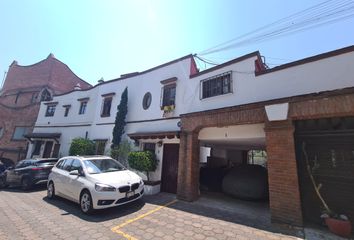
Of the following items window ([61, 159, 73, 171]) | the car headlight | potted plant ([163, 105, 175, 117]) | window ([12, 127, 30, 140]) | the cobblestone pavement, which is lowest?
the cobblestone pavement

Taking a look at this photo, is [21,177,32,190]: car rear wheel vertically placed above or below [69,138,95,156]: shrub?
below

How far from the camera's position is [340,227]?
4.61m

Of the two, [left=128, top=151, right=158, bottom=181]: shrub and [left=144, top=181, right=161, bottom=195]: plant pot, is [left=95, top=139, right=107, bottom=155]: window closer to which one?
[left=128, top=151, right=158, bottom=181]: shrub

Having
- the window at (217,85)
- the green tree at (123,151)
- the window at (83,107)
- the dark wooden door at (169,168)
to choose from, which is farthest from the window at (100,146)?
the window at (217,85)

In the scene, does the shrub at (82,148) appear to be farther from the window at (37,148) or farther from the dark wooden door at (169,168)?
the window at (37,148)

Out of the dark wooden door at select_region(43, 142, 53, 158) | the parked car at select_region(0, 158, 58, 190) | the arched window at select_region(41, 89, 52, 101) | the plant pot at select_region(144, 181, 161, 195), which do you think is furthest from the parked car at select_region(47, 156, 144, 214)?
the arched window at select_region(41, 89, 52, 101)

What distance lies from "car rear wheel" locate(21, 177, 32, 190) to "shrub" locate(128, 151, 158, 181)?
570cm

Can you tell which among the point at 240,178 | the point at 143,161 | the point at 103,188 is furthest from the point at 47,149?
the point at 240,178

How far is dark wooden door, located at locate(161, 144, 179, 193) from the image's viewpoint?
9.56 meters

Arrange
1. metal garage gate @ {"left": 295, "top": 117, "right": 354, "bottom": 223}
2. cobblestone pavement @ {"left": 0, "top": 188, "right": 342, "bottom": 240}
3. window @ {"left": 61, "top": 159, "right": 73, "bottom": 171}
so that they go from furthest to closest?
window @ {"left": 61, "top": 159, "right": 73, "bottom": 171} → metal garage gate @ {"left": 295, "top": 117, "right": 354, "bottom": 223} → cobblestone pavement @ {"left": 0, "top": 188, "right": 342, "bottom": 240}

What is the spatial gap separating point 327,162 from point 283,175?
1208 mm

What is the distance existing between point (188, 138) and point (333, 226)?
18.0ft

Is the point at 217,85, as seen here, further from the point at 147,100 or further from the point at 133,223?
the point at 133,223

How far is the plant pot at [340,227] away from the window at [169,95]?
8133 millimetres
